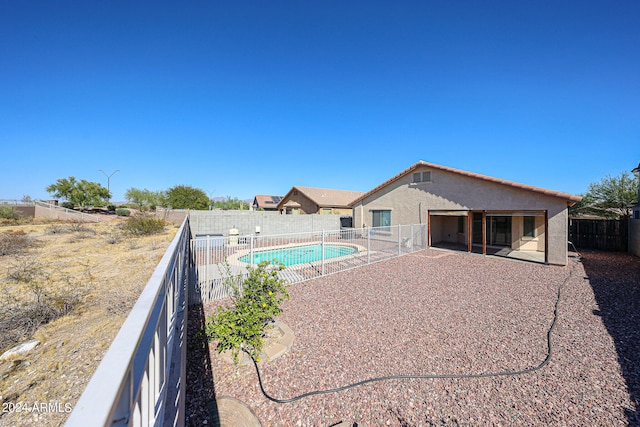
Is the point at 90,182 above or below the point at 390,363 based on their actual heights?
above

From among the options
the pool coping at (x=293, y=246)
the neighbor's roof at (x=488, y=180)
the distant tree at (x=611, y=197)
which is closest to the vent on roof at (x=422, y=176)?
the neighbor's roof at (x=488, y=180)

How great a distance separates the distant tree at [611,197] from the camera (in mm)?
15297

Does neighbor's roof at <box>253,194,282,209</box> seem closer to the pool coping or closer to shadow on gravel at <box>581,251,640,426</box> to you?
the pool coping

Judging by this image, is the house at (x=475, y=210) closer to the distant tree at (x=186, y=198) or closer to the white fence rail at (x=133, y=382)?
the white fence rail at (x=133, y=382)

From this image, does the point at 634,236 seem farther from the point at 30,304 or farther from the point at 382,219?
the point at 30,304

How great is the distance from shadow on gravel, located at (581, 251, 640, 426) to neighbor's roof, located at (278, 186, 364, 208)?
67.6 feet

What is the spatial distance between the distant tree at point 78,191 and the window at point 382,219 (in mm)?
52689

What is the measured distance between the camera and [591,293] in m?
6.89

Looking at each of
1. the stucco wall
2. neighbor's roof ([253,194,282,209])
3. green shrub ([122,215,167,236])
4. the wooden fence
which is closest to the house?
the wooden fence

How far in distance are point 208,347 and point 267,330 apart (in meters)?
1.03

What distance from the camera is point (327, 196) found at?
31.3 meters

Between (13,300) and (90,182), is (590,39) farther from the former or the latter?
(90,182)

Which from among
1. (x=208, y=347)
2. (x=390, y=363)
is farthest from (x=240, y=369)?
(x=390, y=363)

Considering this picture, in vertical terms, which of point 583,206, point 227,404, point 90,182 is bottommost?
point 227,404
